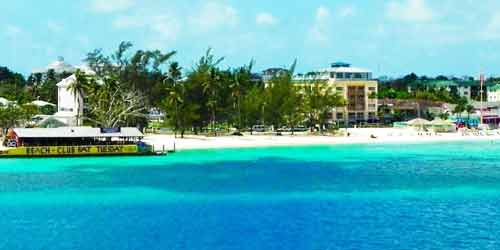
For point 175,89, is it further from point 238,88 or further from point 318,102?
point 318,102

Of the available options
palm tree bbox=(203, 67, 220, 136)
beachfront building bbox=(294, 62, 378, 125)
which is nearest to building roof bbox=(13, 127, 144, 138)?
palm tree bbox=(203, 67, 220, 136)

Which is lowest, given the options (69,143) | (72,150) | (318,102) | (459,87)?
(72,150)

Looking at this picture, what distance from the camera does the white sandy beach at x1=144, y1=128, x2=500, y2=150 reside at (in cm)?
7338

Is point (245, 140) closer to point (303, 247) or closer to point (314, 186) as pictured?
point (314, 186)

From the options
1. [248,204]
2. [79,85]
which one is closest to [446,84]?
[79,85]

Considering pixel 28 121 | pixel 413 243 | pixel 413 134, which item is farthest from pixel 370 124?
pixel 413 243

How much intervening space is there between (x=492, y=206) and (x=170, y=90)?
170 ft

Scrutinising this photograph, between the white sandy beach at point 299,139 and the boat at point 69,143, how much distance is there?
4.66m

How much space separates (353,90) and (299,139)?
38850mm

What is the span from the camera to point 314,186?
41.6 meters

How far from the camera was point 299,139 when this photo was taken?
81.4 m

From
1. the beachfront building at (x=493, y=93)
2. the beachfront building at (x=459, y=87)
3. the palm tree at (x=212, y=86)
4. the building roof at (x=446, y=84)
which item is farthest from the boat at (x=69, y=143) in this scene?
the building roof at (x=446, y=84)

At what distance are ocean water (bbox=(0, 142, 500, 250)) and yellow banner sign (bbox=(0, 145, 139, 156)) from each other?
207 cm

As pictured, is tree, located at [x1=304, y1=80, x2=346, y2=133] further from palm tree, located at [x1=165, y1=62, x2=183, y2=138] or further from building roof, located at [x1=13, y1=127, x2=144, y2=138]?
building roof, located at [x1=13, y1=127, x2=144, y2=138]
